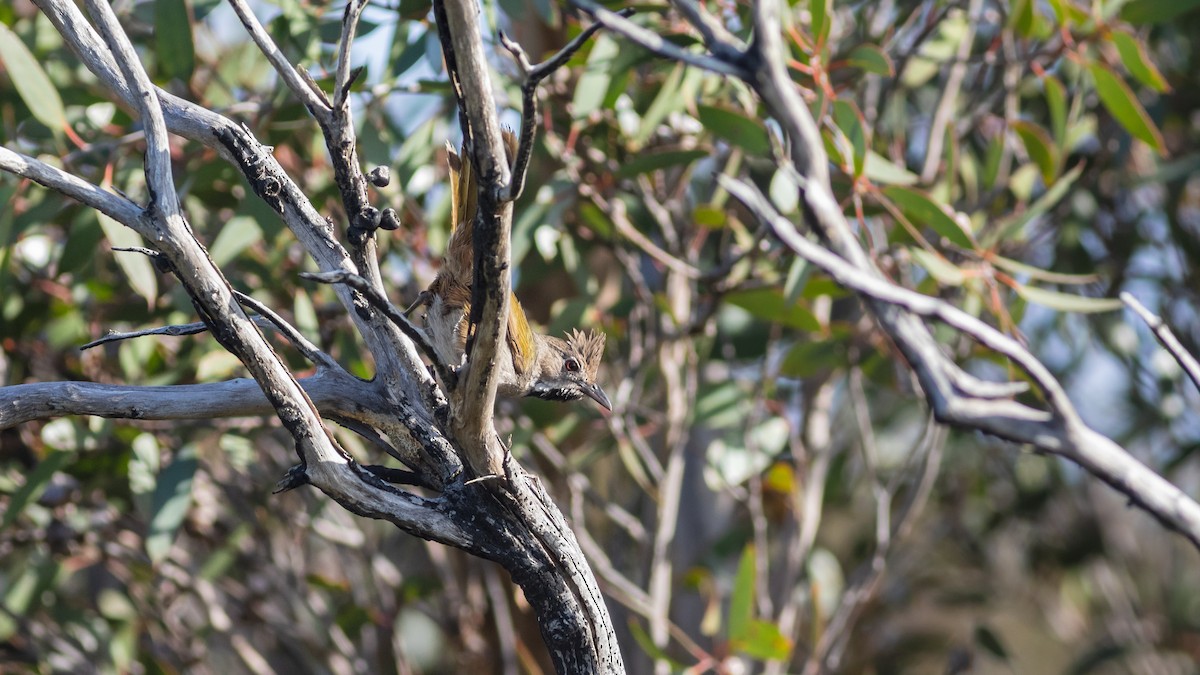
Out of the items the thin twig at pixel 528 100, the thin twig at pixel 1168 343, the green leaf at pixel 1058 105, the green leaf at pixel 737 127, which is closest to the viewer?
the thin twig at pixel 528 100

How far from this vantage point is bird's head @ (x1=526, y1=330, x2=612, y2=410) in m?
3.11

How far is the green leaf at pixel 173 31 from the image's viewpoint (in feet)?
9.24

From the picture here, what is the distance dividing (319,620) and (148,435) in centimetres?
109

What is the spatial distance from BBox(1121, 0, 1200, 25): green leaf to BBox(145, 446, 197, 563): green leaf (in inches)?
124

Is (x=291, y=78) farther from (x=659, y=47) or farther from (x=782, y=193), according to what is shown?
(x=782, y=193)

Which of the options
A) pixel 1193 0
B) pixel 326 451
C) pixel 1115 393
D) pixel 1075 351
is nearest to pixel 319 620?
pixel 326 451

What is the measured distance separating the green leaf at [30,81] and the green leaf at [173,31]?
0.33 metres

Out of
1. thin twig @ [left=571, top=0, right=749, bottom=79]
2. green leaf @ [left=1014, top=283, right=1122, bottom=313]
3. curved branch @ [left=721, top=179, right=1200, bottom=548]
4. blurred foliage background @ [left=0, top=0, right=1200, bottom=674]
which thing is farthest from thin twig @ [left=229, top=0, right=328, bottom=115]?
green leaf @ [left=1014, top=283, right=1122, bottom=313]

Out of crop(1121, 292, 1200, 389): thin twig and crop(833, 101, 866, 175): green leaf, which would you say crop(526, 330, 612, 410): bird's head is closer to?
crop(833, 101, 866, 175): green leaf

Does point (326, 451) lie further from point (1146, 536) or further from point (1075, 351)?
point (1146, 536)

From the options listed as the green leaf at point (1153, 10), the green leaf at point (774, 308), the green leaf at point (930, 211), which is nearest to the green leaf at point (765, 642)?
the green leaf at point (774, 308)

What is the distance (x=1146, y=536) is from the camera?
24.2 ft

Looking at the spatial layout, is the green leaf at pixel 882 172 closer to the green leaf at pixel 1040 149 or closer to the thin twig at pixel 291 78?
the green leaf at pixel 1040 149

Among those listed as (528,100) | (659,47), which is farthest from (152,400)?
(659,47)
